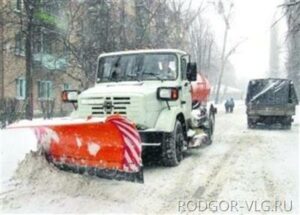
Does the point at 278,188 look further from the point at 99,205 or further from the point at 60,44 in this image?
the point at 60,44

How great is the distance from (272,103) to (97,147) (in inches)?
577

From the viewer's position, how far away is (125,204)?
6914 mm

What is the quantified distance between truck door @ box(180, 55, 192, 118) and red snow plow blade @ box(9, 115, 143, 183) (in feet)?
11.0

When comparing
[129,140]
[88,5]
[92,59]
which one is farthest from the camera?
[88,5]

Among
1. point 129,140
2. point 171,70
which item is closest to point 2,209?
point 129,140

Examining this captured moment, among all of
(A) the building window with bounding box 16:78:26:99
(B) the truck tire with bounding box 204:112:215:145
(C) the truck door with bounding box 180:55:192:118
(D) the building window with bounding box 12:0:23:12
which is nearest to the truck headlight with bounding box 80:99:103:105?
(C) the truck door with bounding box 180:55:192:118

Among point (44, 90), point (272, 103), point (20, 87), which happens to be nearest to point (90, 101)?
point (272, 103)

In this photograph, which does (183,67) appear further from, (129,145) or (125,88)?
(129,145)

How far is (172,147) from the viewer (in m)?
9.65

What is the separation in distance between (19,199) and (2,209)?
0.44 metres

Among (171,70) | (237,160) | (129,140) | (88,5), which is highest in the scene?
(88,5)

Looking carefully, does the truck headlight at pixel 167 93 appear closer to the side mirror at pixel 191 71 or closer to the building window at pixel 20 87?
the side mirror at pixel 191 71

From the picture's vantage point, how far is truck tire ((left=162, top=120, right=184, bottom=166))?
9555 millimetres

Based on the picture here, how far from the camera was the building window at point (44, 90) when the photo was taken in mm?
34094
